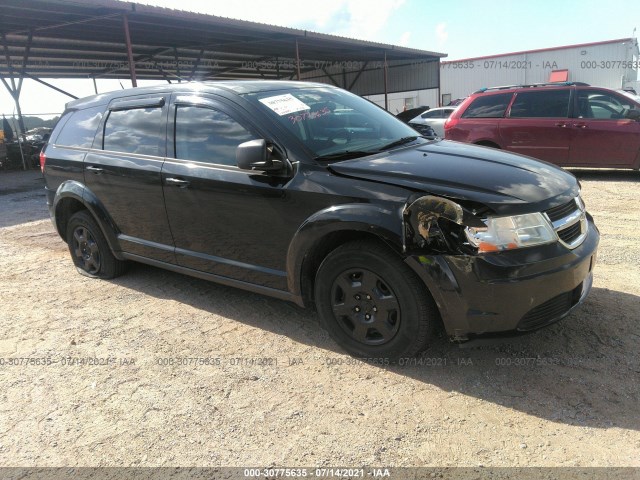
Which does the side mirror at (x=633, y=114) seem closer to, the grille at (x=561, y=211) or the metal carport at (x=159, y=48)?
the grille at (x=561, y=211)

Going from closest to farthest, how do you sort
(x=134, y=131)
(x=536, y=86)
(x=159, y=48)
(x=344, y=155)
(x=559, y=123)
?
(x=344, y=155)
(x=134, y=131)
(x=559, y=123)
(x=536, y=86)
(x=159, y=48)

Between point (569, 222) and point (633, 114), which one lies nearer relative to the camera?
point (569, 222)

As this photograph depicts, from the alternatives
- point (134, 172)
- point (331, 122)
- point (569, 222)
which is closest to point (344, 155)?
point (331, 122)

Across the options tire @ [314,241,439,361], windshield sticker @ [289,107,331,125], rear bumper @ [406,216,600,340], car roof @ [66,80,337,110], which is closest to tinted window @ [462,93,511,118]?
car roof @ [66,80,337,110]

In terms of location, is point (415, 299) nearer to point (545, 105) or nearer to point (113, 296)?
point (113, 296)

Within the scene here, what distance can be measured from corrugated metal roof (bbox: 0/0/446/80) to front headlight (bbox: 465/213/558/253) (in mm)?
10050

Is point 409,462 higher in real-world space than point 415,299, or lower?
lower

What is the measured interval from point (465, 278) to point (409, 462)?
0.92 meters

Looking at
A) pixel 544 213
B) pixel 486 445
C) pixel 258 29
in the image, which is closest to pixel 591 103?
pixel 544 213

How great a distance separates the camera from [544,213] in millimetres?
2545

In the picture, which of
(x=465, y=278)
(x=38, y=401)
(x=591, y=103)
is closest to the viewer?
(x=465, y=278)

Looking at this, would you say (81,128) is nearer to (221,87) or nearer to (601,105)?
(221,87)

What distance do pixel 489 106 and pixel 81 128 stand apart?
7198mm

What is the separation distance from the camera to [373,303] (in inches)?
109
